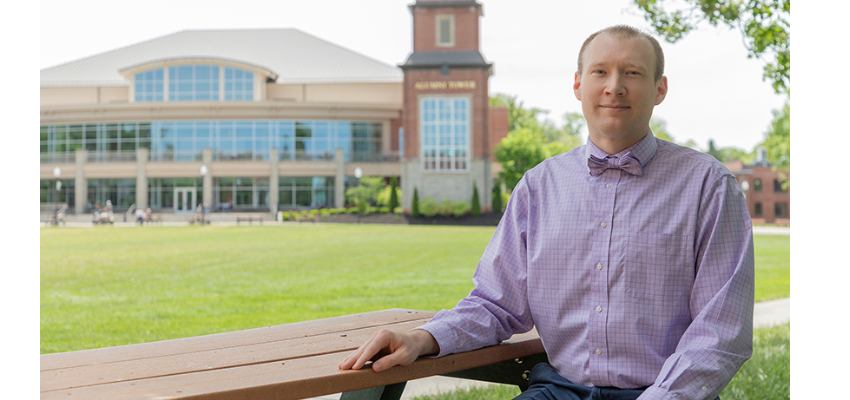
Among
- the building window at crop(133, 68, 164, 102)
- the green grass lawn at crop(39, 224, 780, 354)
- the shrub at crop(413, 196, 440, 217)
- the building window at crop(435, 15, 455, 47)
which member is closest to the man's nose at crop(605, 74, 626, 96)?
the green grass lawn at crop(39, 224, 780, 354)

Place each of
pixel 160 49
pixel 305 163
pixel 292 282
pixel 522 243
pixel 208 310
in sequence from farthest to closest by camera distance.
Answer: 1. pixel 160 49
2. pixel 305 163
3. pixel 292 282
4. pixel 208 310
5. pixel 522 243

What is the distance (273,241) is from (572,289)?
24892 millimetres

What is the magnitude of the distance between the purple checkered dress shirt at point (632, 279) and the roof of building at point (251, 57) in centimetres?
5836

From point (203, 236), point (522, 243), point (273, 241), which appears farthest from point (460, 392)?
point (203, 236)

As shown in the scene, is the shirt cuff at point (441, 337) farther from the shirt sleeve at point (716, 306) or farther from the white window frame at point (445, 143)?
the white window frame at point (445, 143)

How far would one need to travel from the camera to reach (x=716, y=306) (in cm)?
224

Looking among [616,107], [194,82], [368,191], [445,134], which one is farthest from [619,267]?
[194,82]

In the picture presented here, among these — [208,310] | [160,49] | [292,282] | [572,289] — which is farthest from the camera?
[160,49]

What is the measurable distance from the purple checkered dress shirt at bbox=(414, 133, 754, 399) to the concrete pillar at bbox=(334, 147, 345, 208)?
5359 cm

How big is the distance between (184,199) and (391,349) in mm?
59913

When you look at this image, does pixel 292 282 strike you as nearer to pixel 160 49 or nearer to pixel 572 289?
pixel 572 289

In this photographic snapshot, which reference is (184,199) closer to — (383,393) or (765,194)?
(765,194)

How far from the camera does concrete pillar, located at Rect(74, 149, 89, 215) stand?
57.3 meters

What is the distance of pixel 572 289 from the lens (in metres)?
2.49
